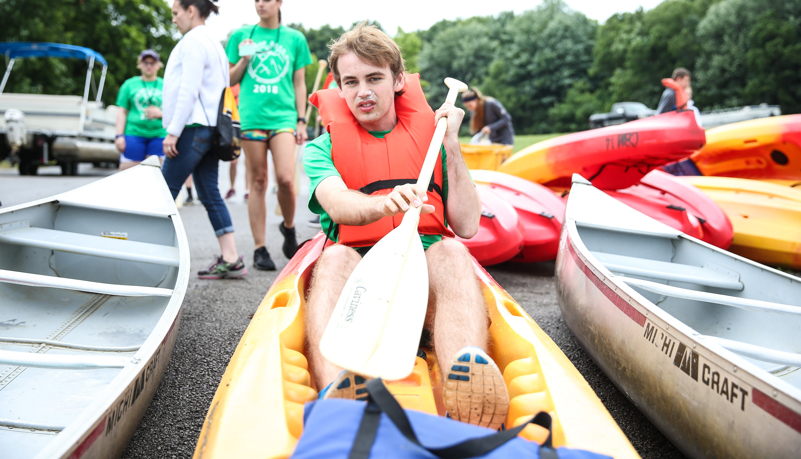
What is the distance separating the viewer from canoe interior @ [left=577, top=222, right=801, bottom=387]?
A: 2236 mm

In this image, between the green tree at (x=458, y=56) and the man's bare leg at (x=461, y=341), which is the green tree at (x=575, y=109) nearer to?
the green tree at (x=458, y=56)

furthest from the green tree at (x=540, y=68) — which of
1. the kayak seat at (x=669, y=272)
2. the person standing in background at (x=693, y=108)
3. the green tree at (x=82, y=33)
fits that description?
the kayak seat at (x=669, y=272)

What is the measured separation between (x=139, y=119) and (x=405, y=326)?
4.87 metres

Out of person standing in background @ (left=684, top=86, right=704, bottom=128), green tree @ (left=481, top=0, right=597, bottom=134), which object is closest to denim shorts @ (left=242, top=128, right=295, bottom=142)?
person standing in background @ (left=684, top=86, right=704, bottom=128)

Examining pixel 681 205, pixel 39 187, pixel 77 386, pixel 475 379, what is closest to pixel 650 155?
pixel 681 205

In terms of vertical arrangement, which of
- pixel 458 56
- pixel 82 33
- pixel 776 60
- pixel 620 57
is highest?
pixel 458 56

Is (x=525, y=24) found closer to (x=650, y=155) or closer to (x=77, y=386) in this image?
(x=650, y=155)

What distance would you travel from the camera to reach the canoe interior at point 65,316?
Result: 5.93 ft

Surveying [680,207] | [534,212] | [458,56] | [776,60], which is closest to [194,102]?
[534,212]

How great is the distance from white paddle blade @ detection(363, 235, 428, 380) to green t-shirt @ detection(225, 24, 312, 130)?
2.25 meters

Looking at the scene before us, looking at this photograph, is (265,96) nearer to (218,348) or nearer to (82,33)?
(218,348)

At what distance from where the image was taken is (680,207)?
4203 mm

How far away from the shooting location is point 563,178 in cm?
479

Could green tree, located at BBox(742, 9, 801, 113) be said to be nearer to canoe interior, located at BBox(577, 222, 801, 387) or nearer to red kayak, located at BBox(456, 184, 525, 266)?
red kayak, located at BBox(456, 184, 525, 266)
